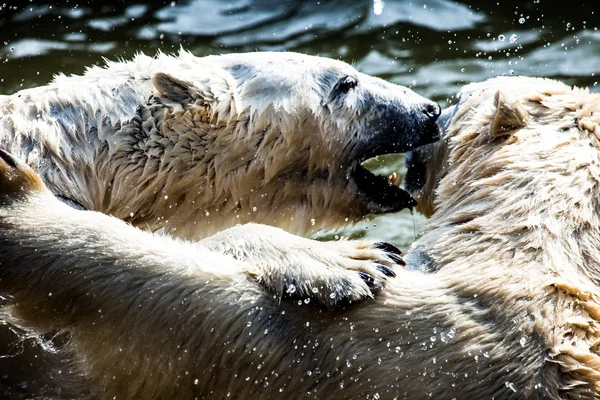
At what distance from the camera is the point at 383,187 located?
15.8ft

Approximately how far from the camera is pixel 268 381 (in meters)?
3.41

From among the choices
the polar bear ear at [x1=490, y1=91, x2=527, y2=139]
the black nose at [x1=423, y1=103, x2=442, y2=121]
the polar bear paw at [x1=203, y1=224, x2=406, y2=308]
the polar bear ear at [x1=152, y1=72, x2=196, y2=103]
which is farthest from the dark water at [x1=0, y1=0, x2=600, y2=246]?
the polar bear paw at [x1=203, y1=224, x2=406, y2=308]

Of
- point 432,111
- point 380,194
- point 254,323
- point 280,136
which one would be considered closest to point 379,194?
point 380,194

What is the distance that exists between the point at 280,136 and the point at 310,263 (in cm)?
126

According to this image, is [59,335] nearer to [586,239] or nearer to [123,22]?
[586,239]

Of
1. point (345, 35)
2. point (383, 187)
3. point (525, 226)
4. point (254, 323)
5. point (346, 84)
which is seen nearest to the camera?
point (254, 323)

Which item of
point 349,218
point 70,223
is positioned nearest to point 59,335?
point 70,223

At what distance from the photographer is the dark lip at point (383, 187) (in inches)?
186

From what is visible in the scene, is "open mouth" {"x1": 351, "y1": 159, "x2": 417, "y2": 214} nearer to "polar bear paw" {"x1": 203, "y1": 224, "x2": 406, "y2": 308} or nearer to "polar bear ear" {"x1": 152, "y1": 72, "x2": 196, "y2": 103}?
"polar bear ear" {"x1": 152, "y1": 72, "x2": 196, "y2": 103}

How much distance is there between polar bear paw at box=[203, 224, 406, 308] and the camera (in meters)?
3.37

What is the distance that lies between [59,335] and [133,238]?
22.1 inches

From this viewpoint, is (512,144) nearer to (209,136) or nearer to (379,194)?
(379,194)

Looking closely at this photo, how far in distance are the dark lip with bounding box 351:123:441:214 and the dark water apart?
8.65ft

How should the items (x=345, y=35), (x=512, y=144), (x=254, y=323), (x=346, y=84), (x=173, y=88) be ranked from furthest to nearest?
1. (x=345, y=35)
2. (x=346, y=84)
3. (x=173, y=88)
4. (x=512, y=144)
5. (x=254, y=323)
